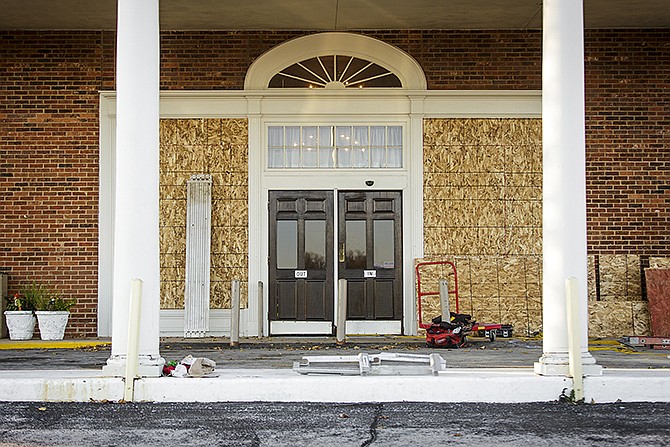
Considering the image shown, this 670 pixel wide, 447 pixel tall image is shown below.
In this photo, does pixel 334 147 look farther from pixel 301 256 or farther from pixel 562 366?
pixel 562 366

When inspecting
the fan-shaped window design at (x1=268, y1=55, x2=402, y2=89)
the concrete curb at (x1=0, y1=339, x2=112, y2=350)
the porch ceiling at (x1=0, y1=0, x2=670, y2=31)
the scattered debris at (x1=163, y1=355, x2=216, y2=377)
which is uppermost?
the porch ceiling at (x1=0, y1=0, x2=670, y2=31)

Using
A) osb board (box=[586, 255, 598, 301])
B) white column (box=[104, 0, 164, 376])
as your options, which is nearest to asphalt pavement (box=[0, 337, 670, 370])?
osb board (box=[586, 255, 598, 301])

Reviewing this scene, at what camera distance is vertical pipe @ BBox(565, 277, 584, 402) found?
798 centimetres

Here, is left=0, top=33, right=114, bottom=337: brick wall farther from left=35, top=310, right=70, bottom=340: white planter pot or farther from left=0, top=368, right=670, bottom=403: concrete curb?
left=0, top=368, right=670, bottom=403: concrete curb

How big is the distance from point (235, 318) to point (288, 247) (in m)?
2.04

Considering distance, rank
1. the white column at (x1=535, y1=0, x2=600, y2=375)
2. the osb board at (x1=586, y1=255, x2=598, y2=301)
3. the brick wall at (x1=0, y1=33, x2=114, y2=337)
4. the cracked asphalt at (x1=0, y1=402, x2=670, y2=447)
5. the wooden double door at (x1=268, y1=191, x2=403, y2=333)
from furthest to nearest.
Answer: the wooden double door at (x1=268, y1=191, x2=403, y2=333) < the brick wall at (x1=0, y1=33, x2=114, y2=337) < the osb board at (x1=586, y1=255, x2=598, y2=301) < the white column at (x1=535, y1=0, x2=600, y2=375) < the cracked asphalt at (x1=0, y1=402, x2=670, y2=447)

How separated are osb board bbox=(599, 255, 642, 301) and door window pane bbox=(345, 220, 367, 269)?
12.5ft

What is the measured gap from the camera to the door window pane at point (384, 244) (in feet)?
50.0

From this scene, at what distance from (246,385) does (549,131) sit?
3539 mm

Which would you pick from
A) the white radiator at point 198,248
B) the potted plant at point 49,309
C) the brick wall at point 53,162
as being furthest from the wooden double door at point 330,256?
the potted plant at point 49,309

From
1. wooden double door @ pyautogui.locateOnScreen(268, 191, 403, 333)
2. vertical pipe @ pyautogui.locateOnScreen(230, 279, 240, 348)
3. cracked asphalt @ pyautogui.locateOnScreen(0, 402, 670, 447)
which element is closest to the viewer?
cracked asphalt @ pyautogui.locateOnScreen(0, 402, 670, 447)

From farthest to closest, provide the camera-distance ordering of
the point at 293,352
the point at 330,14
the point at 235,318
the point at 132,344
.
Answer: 1. the point at 330,14
2. the point at 235,318
3. the point at 293,352
4. the point at 132,344

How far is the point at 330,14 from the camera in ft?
47.5

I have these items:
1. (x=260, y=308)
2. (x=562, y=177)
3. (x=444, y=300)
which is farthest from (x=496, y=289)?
(x=562, y=177)
